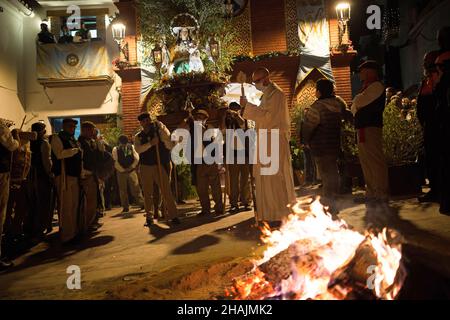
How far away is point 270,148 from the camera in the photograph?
5.95m

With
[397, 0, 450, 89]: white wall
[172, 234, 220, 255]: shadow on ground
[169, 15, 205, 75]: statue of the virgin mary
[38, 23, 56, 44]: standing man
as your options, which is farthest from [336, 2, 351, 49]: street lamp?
[38, 23, 56, 44]: standing man

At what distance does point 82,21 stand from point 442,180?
51.3 ft

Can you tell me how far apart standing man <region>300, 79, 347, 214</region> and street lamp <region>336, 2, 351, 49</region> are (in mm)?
8063

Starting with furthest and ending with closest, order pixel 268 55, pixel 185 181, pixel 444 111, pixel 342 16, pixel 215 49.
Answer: pixel 268 55, pixel 342 16, pixel 215 49, pixel 185 181, pixel 444 111

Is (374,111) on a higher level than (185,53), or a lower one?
lower

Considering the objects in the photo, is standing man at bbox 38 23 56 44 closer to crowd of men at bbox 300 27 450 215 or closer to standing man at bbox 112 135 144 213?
standing man at bbox 112 135 144 213

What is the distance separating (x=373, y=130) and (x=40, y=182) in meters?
5.95

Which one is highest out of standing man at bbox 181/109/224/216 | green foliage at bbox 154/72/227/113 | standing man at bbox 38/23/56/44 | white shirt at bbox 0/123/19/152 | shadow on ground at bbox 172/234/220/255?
standing man at bbox 38/23/56/44

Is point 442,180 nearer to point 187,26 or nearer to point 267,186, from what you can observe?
point 267,186

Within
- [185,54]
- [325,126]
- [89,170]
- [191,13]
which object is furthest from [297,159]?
[89,170]

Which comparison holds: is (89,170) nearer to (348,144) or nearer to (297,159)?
(348,144)

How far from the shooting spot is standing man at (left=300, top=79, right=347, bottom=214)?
6.32m
